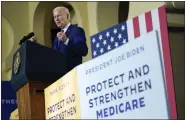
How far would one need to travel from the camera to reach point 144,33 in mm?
2648

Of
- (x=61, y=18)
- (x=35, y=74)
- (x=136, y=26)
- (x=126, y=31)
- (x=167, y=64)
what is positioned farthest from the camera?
(x=61, y=18)

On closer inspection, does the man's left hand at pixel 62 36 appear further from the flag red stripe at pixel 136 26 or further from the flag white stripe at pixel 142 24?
the flag white stripe at pixel 142 24

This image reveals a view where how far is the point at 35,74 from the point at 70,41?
0.84m

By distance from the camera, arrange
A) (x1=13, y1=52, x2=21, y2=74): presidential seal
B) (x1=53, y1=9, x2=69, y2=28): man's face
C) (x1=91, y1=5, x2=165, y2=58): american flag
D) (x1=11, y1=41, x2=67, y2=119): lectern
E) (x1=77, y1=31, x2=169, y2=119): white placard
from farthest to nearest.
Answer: (x1=53, y1=9, x2=69, y2=28): man's face < (x1=13, y1=52, x2=21, y2=74): presidential seal < (x1=11, y1=41, x2=67, y2=119): lectern < (x1=91, y1=5, x2=165, y2=58): american flag < (x1=77, y1=31, x2=169, y2=119): white placard

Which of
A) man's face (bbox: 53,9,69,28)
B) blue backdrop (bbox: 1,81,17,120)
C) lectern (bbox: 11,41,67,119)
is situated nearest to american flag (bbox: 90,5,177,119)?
lectern (bbox: 11,41,67,119)

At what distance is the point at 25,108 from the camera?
10.8ft

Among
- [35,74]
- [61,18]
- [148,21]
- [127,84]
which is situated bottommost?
[127,84]

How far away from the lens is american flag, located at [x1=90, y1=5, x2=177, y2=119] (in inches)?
88.5

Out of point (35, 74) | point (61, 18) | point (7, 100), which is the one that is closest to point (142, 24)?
point (35, 74)

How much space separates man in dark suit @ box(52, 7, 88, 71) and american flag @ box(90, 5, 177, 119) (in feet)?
2.40

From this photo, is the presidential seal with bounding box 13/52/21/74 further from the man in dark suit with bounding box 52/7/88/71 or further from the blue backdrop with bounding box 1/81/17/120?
the blue backdrop with bounding box 1/81/17/120

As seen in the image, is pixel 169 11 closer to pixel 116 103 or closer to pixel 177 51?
pixel 177 51

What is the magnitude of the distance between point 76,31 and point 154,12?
1.62m

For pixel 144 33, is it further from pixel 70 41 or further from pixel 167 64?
pixel 70 41
